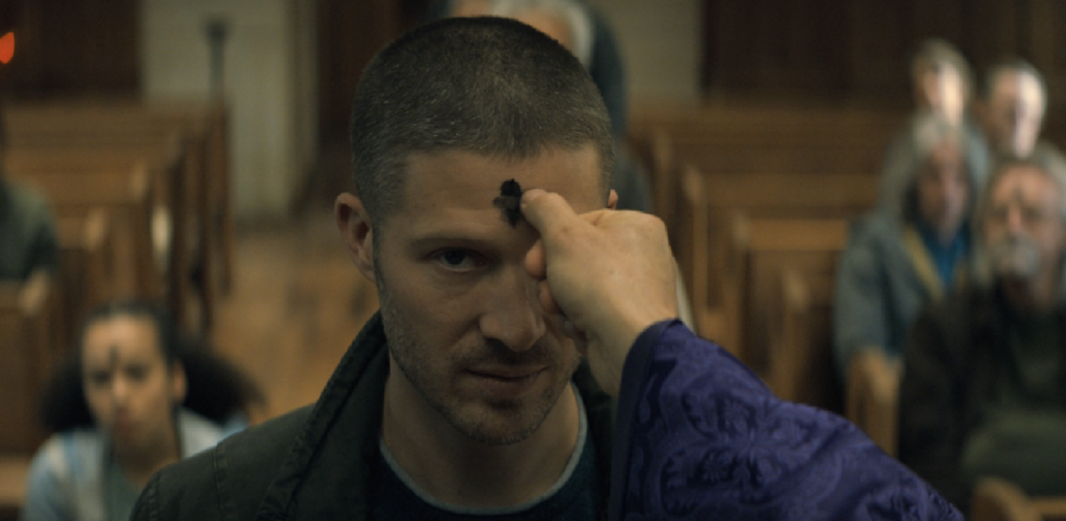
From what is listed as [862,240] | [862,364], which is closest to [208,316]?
[862,240]

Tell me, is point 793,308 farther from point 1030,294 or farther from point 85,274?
point 85,274

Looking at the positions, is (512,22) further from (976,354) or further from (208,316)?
(208,316)

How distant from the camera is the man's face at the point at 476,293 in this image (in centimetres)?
101

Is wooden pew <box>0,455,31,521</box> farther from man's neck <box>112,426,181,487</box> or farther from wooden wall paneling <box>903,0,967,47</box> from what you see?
wooden wall paneling <box>903,0,967,47</box>

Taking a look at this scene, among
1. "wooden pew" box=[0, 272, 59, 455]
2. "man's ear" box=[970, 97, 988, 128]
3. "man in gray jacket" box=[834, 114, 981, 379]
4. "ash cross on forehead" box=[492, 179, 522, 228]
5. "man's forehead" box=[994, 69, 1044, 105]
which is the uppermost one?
"ash cross on forehead" box=[492, 179, 522, 228]

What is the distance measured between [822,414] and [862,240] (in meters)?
3.12

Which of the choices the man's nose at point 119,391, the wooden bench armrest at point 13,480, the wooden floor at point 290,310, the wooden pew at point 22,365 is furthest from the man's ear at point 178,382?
the wooden floor at point 290,310

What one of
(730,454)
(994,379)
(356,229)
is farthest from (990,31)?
(730,454)

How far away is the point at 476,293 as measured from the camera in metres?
1.03

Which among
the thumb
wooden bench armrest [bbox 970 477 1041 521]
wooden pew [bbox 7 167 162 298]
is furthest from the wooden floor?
the thumb

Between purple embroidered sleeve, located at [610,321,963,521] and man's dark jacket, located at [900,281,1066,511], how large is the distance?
81.5 inches

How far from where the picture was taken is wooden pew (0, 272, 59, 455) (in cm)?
342

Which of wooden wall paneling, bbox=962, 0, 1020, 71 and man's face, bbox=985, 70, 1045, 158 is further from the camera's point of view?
wooden wall paneling, bbox=962, 0, 1020, 71

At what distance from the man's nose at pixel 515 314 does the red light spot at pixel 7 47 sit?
0.44m
